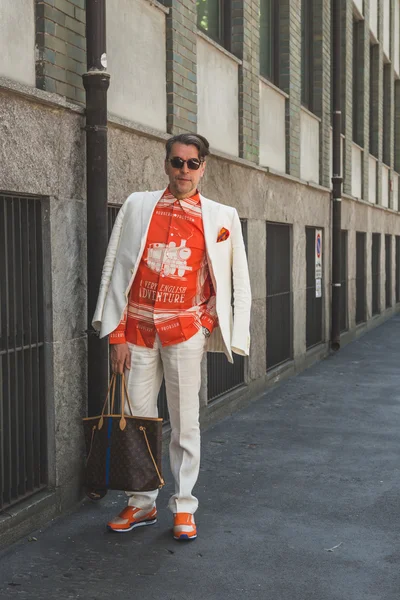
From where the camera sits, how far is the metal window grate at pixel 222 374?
7.84 meters

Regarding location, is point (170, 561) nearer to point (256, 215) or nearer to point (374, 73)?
point (256, 215)

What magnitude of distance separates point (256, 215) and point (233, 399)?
2127mm

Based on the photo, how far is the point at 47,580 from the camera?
13.0 feet

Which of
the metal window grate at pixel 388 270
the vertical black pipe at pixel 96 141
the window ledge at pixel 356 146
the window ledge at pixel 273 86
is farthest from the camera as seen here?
the metal window grate at pixel 388 270

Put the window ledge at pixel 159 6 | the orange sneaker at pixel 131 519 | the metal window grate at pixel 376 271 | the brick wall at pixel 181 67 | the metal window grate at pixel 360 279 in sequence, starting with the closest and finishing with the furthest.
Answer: the orange sneaker at pixel 131 519
the window ledge at pixel 159 6
the brick wall at pixel 181 67
the metal window grate at pixel 360 279
the metal window grate at pixel 376 271

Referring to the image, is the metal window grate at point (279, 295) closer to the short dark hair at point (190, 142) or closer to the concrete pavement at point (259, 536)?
the concrete pavement at point (259, 536)

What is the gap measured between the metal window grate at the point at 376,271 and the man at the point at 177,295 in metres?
15.2

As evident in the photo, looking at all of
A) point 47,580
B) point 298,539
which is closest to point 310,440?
point 298,539

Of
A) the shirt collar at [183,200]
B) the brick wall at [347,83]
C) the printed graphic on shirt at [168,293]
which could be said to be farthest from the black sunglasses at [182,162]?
the brick wall at [347,83]

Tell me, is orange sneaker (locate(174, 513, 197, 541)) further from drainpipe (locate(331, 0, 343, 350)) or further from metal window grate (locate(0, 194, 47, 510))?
drainpipe (locate(331, 0, 343, 350))

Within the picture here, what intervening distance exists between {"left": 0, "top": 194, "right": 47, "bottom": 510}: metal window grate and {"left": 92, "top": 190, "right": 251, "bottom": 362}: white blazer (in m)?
0.50

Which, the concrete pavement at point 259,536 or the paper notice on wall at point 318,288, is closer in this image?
the concrete pavement at point 259,536

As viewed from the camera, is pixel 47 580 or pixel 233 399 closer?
pixel 47 580

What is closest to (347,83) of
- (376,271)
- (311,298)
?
(311,298)
